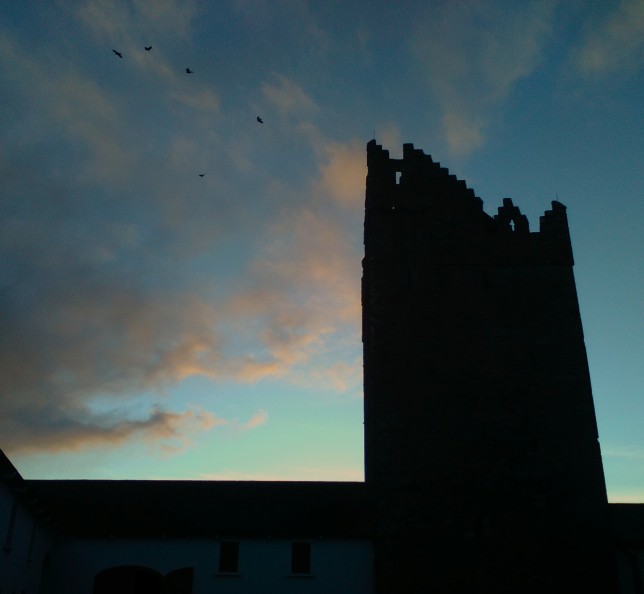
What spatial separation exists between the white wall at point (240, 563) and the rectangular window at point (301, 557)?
0.21 m

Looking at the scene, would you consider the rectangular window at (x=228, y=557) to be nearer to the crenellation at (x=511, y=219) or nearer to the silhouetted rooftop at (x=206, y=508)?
the silhouetted rooftop at (x=206, y=508)

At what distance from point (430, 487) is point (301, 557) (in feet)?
20.8

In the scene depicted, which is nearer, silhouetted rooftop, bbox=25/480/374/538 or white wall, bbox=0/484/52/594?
white wall, bbox=0/484/52/594

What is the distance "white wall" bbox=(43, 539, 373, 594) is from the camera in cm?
2628

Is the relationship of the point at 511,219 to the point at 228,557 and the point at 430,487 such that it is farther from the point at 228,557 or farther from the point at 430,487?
the point at 228,557

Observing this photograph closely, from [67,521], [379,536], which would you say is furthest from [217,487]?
[379,536]

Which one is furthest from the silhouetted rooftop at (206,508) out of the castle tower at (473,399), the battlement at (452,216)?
the battlement at (452,216)

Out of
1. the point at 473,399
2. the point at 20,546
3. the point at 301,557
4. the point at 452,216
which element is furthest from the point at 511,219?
the point at 20,546

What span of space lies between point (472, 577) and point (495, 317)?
1066cm

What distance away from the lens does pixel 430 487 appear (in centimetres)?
2556

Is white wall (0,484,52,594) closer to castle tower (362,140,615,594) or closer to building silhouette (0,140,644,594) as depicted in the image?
building silhouette (0,140,644,594)

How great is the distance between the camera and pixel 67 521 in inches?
1117

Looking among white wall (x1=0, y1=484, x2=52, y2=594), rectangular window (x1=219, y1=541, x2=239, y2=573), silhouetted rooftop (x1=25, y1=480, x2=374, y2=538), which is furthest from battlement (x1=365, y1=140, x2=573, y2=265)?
white wall (x1=0, y1=484, x2=52, y2=594)

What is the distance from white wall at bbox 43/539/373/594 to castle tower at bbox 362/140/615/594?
75.9 inches
